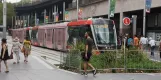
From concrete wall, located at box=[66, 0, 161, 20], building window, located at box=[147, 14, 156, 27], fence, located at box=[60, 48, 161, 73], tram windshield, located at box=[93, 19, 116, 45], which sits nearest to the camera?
fence, located at box=[60, 48, 161, 73]

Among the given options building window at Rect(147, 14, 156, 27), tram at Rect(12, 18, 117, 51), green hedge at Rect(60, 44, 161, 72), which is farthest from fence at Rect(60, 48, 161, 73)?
building window at Rect(147, 14, 156, 27)

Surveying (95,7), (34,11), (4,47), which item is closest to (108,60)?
(4,47)

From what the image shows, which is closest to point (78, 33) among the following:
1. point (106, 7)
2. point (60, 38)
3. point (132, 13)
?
point (60, 38)

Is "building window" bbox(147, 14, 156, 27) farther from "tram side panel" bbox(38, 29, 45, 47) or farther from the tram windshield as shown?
the tram windshield

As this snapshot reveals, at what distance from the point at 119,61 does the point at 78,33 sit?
12.7m

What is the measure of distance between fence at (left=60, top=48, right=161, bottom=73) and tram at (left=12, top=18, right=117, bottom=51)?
726 cm

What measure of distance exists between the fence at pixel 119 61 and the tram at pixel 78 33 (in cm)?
726

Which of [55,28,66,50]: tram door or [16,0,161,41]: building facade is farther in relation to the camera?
[16,0,161,41]: building facade

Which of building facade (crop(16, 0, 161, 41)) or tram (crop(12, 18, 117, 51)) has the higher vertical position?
building facade (crop(16, 0, 161, 41))

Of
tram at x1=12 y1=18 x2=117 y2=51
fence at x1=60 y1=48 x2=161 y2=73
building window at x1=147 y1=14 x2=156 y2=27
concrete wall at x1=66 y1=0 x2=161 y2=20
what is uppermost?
concrete wall at x1=66 y1=0 x2=161 y2=20

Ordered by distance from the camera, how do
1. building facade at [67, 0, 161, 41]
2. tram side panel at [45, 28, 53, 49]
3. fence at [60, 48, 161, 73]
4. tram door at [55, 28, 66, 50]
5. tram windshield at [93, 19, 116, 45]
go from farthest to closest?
building facade at [67, 0, 161, 41], tram side panel at [45, 28, 53, 49], tram door at [55, 28, 66, 50], tram windshield at [93, 19, 116, 45], fence at [60, 48, 161, 73]

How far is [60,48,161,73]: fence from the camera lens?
17.0 m

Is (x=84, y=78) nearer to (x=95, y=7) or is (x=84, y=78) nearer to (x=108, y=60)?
(x=108, y=60)

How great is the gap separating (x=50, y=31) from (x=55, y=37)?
9.19 ft
